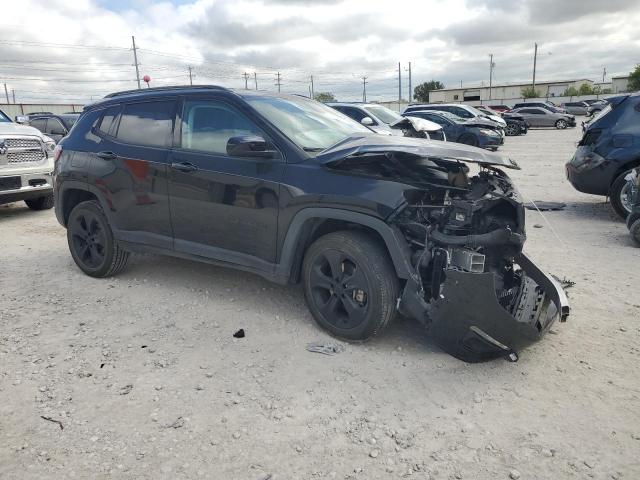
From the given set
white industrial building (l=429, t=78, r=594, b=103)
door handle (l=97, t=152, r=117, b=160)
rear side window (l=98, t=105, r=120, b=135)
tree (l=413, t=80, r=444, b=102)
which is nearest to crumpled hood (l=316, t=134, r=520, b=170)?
door handle (l=97, t=152, r=117, b=160)

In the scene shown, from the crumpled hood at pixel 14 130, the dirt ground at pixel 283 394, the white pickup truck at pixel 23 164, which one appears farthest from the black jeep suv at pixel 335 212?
the crumpled hood at pixel 14 130

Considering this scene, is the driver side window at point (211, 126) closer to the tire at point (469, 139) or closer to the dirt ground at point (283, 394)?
the dirt ground at point (283, 394)

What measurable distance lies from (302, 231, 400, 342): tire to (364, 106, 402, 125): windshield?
31.6ft

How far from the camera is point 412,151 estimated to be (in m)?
3.28

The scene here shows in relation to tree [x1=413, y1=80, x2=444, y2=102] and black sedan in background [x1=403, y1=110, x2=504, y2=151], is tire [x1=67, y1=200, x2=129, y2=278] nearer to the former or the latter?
black sedan in background [x1=403, y1=110, x2=504, y2=151]

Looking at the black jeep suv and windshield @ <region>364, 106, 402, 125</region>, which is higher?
windshield @ <region>364, 106, 402, 125</region>

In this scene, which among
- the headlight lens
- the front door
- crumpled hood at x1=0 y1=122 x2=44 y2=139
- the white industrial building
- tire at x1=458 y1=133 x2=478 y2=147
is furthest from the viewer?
the white industrial building

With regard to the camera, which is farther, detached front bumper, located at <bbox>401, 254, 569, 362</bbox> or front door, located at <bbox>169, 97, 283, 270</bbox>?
front door, located at <bbox>169, 97, 283, 270</bbox>

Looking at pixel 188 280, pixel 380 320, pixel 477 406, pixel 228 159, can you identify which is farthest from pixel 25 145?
pixel 477 406

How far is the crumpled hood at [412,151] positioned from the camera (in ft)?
10.8

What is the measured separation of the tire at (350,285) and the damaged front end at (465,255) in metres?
0.17

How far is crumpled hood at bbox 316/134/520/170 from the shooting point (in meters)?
3.29

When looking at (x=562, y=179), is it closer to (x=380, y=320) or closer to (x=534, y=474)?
(x=380, y=320)

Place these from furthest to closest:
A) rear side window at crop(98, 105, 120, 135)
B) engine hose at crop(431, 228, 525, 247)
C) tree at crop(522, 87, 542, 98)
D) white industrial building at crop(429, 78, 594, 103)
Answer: white industrial building at crop(429, 78, 594, 103) < tree at crop(522, 87, 542, 98) < rear side window at crop(98, 105, 120, 135) < engine hose at crop(431, 228, 525, 247)
